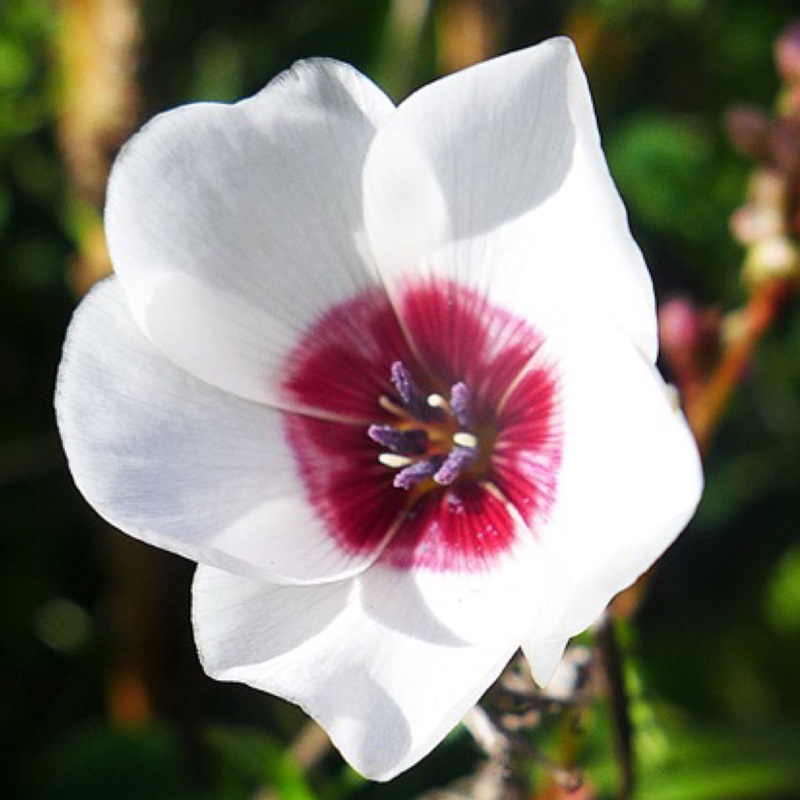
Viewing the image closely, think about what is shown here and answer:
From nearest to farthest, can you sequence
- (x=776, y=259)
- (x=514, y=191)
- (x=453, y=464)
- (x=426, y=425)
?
(x=514, y=191), (x=453, y=464), (x=426, y=425), (x=776, y=259)

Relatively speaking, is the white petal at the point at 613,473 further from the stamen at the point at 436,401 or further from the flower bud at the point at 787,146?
the flower bud at the point at 787,146

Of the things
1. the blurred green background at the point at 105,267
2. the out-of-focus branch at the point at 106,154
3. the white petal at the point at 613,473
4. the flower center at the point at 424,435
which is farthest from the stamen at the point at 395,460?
the out-of-focus branch at the point at 106,154

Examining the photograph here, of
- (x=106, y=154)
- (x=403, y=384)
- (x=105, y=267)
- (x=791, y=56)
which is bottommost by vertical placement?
(x=105, y=267)

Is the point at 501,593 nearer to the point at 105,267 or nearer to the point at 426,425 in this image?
the point at 426,425

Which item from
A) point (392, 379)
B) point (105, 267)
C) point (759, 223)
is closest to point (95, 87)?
point (105, 267)

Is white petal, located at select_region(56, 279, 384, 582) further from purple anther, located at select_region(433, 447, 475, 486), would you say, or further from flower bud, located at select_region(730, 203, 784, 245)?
flower bud, located at select_region(730, 203, 784, 245)

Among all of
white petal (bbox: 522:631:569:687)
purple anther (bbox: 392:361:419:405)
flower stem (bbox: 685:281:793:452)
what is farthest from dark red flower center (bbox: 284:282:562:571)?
flower stem (bbox: 685:281:793:452)
